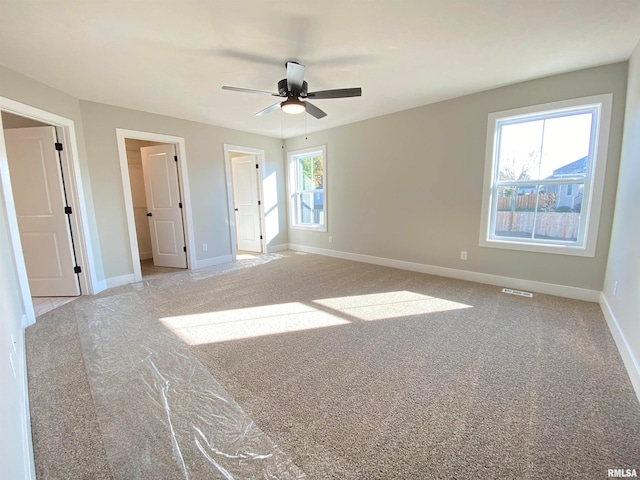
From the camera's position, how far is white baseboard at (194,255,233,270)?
4934 mm

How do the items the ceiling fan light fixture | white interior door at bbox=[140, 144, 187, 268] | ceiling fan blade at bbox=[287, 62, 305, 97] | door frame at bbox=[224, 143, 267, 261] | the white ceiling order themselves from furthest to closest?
1. door frame at bbox=[224, 143, 267, 261]
2. white interior door at bbox=[140, 144, 187, 268]
3. the ceiling fan light fixture
4. ceiling fan blade at bbox=[287, 62, 305, 97]
5. the white ceiling

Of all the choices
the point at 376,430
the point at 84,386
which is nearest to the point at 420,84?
the point at 376,430

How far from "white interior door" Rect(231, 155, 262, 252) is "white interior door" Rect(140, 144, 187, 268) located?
164 centimetres

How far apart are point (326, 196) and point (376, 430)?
4553mm

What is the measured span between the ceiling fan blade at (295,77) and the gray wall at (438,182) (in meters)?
2.22

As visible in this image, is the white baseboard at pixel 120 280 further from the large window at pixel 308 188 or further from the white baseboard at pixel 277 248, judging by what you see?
the large window at pixel 308 188

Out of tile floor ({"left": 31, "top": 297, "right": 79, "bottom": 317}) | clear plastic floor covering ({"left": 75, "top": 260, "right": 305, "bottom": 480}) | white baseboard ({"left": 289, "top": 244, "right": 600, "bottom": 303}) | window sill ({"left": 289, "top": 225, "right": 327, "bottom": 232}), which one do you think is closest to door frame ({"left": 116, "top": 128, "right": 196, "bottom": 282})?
tile floor ({"left": 31, "top": 297, "right": 79, "bottom": 317})

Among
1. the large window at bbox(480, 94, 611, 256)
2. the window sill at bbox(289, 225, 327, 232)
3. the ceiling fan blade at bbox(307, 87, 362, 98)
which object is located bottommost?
the window sill at bbox(289, 225, 327, 232)

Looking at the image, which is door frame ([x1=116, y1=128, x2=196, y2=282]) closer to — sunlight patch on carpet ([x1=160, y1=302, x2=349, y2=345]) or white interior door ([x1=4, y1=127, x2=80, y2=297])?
white interior door ([x1=4, y1=127, x2=80, y2=297])

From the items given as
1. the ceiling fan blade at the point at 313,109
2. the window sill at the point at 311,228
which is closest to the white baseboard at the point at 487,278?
the window sill at the point at 311,228

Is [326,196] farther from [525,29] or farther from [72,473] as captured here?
[72,473]

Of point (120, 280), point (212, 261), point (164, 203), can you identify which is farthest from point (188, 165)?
point (120, 280)

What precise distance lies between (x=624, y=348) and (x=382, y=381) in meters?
1.87

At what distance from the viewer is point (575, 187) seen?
310 cm
